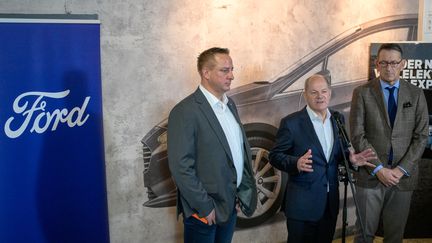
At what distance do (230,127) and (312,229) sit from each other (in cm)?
87

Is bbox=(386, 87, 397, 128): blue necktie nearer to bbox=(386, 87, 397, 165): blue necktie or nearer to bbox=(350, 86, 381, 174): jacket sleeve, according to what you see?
bbox=(386, 87, 397, 165): blue necktie

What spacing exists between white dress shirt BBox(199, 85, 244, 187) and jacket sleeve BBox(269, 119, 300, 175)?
9.7 inches

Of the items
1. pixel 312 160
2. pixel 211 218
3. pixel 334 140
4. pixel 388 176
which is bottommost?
pixel 211 218

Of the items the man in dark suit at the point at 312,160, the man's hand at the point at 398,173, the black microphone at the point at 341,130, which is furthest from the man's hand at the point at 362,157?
the man's hand at the point at 398,173

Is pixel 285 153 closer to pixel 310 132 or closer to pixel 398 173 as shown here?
pixel 310 132

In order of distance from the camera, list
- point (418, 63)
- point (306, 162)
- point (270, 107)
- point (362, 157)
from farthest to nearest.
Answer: point (418, 63), point (270, 107), point (362, 157), point (306, 162)

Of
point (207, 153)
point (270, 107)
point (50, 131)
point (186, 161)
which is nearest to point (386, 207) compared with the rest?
point (270, 107)

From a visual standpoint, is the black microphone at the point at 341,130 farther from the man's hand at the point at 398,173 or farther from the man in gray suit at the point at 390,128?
the man's hand at the point at 398,173

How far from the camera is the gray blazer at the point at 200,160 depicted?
2262 millimetres

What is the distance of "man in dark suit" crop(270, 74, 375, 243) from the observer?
255cm

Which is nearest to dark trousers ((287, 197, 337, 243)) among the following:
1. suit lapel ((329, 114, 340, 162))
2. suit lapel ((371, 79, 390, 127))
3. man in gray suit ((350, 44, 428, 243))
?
suit lapel ((329, 114, 340, 162))

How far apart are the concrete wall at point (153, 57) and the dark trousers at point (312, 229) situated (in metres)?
1.05

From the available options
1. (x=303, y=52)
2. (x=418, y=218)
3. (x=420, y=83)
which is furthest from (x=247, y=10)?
(x=418, y=218)

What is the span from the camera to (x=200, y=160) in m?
2.34
